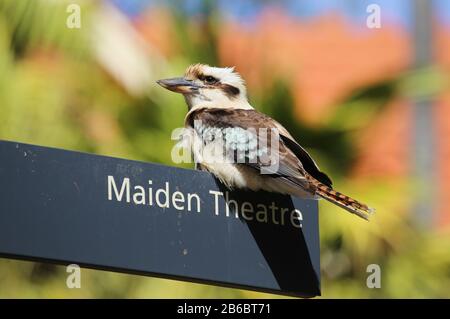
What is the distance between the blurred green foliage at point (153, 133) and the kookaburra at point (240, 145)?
2609mm

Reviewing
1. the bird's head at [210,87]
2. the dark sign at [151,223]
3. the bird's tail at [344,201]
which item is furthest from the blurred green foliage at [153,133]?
the dark sign at [151,223]

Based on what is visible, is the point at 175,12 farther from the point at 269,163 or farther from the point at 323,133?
the point at 269,163

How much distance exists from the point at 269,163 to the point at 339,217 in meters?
3.98

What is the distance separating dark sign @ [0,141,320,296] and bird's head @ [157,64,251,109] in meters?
1.48

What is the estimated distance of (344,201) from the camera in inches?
166

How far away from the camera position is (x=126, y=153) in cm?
837

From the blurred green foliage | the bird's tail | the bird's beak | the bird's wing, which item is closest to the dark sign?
the bird's tail

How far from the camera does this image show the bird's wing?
4.50m

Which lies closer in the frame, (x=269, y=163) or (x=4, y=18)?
(x=269, y=163)

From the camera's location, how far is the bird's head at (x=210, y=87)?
5457mm

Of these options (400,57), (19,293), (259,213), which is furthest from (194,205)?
(400,57)

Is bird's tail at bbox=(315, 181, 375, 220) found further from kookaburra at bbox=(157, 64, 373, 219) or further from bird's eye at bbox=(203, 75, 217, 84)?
bird's eye at bbox=(203, 75, 217, 84)

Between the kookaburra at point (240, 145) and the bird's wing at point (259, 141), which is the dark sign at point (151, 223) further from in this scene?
the bird's wing at point (259, 141)

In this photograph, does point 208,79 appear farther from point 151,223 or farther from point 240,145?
point 151,223
